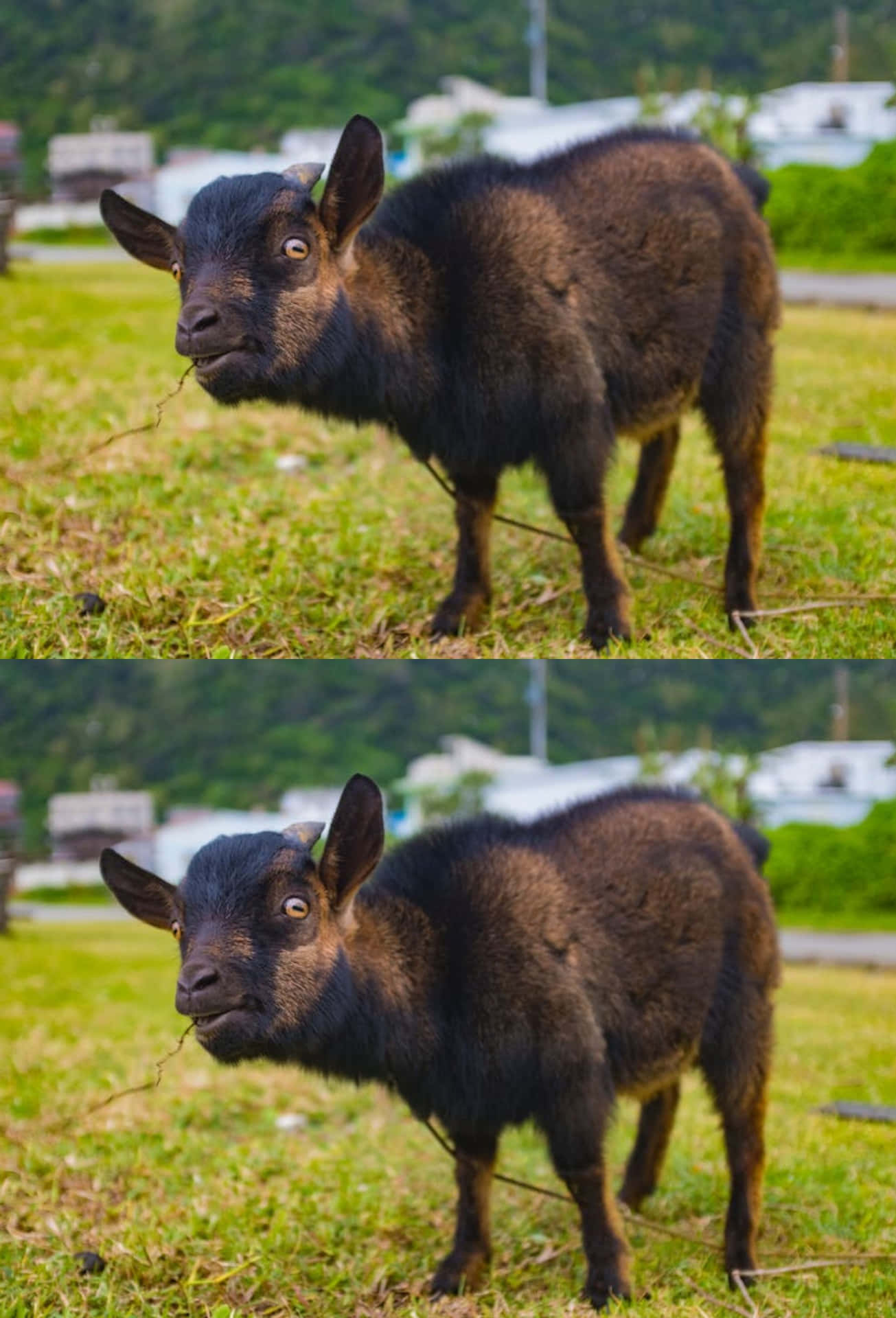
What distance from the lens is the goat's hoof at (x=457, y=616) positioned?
6148 millimetres

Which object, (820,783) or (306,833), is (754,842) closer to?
(306,833)

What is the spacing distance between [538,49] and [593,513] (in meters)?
14.9

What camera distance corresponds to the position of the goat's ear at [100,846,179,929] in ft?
14.3

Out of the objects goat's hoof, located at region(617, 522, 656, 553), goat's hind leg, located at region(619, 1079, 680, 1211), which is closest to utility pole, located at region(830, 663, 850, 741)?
goat's hoof, located at region(617, 522, 656, 553)

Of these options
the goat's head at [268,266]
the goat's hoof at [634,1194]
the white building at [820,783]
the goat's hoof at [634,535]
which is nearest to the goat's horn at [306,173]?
the goat's head at [268,266]

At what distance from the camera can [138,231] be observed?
491 cm

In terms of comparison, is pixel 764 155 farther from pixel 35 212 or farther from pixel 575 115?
pixel 35 212

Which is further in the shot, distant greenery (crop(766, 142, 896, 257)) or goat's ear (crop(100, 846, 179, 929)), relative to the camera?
distant greenery (crop(766, 142, 896, 257))

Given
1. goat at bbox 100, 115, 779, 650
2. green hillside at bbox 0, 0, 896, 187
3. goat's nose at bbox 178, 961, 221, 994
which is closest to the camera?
goat's nose at bbox 178, 961, 221, 994

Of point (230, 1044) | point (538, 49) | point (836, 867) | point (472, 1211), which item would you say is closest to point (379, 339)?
point (230, 1044)

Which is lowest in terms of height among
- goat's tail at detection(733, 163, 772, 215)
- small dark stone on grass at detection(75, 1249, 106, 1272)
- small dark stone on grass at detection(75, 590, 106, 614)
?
small dark stone on grass at detection(75, 1249, 106, 1272)

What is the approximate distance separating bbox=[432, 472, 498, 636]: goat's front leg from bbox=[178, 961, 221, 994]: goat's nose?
2.48m

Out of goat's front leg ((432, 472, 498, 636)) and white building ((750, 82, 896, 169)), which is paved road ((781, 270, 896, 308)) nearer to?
white building ((750, 82, 896, 169))

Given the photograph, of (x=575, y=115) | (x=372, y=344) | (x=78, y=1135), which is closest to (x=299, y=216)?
(x=372, y=344)
